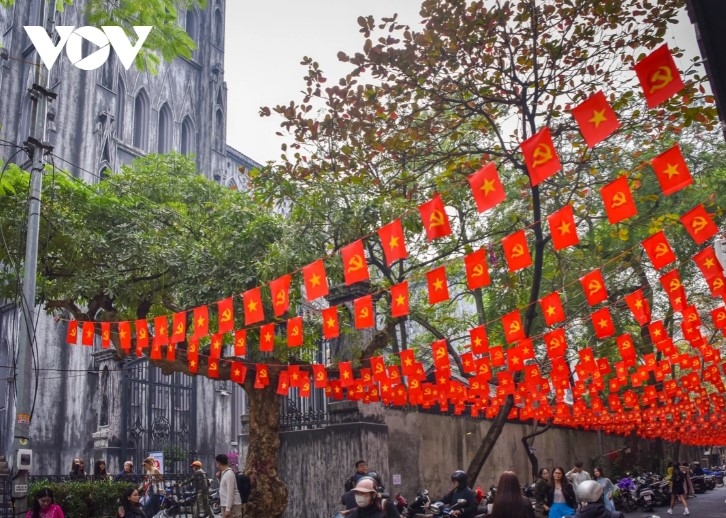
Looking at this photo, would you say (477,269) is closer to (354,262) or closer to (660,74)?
(354,262)

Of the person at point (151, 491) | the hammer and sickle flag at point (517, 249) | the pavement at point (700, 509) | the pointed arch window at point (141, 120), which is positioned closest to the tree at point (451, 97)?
the hammer and sickle flag at point (517, 249)

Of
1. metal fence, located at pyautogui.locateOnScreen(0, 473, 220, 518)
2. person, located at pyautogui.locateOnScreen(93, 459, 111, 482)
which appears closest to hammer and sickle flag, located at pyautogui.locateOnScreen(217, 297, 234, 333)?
metal fence, located at pyautogui.locateOnScreen(0, 473, 220, 518)

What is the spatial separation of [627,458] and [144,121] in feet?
83.0

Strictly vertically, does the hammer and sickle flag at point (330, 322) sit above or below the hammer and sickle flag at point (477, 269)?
below

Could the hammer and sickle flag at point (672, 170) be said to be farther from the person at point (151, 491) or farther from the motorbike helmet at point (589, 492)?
the person at point (151, 491)

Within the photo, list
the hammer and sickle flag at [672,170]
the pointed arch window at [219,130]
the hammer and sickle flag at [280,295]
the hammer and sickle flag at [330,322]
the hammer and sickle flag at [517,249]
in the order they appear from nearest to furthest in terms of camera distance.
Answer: the hammer and sickle flag at [672,170] → the hammer and sickle flag at [517,249] → the hammer and sickle flag at [280,295] → the hammer and sickle flag at [330,322] → the pointed arch window at [219,130]

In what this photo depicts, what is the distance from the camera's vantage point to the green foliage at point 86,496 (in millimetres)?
13492

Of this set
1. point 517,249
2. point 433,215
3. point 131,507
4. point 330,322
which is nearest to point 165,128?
point 330,322

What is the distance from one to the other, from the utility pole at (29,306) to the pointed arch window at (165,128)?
73.6 ft

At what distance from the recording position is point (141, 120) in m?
32.3

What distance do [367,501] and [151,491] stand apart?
9073 millimetres

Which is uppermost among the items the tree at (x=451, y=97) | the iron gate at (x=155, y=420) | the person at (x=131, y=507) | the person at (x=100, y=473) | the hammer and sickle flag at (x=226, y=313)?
the tree at (x=451, y=97)

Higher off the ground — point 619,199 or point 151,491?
point 619,199

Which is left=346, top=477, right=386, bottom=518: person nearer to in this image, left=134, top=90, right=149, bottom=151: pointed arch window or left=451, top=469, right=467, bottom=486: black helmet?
left=451, top=469, right=467, bottom=486: black helmet
